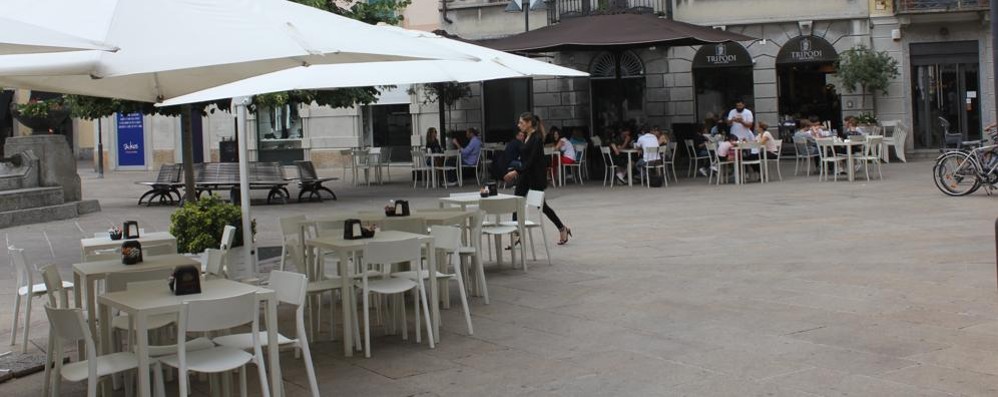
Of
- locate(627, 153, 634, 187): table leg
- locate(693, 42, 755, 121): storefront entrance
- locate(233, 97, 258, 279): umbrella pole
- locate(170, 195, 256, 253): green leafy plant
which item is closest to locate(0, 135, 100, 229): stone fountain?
locate(170, 195, 256, 253): green leafy plant

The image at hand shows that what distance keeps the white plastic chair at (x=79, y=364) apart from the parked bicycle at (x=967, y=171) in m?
13.6

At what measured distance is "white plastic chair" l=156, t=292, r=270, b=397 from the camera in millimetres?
5180

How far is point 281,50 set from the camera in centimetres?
553

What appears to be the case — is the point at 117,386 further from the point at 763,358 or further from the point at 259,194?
the point at 259,194

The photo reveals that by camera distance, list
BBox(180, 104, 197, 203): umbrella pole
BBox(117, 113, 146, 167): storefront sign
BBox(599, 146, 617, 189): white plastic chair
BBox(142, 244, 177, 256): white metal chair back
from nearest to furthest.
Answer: BBox(142, 244, 177, 256): white metal chair back → BBox(180, 104, 197, 203): umbrella pole → BBox(599, 146, 617, 189): white plastic chair → BBox(117, 113, 146, 167): storefront sign

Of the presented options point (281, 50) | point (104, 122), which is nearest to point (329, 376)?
point (281, 50)

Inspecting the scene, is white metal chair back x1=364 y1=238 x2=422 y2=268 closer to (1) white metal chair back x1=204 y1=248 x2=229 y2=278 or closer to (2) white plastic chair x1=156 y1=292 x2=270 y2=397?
(1) white metal chair back x1=204 y1=248 x2=229 y2=278

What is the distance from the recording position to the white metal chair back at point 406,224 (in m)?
9.00

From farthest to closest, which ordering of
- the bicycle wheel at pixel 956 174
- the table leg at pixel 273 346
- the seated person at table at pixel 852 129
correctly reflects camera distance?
the seated person at table at pixel 852 129 → the bicycle wheel at pixel 956 174 → the table leg at pixel 273 346

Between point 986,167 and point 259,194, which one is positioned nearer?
point 986,167

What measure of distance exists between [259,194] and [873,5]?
15.6 meters

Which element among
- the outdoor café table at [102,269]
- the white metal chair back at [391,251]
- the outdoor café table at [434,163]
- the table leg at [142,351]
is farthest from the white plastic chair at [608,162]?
the table leg at [142,351]

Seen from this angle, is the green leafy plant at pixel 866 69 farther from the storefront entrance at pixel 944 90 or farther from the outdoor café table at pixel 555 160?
the outdoor café table at pixel 555 160

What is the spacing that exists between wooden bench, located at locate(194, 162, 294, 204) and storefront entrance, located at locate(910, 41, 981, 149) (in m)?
16.0
